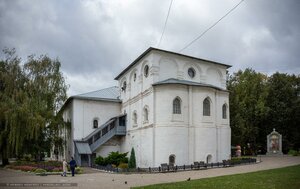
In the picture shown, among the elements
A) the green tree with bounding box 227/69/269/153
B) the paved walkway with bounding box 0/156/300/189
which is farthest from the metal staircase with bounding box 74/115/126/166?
the green tree with bounding box 227/69/269/153

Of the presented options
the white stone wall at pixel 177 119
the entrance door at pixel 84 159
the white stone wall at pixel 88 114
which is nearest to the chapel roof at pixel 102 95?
the white stone wall at pixel 88 114

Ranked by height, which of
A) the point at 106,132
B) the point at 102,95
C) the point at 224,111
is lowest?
the point at 106,132

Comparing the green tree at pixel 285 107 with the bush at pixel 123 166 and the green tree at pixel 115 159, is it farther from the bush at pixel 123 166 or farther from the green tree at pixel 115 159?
the bush at pixel 123 166

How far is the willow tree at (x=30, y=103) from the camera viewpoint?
3152 centimetres

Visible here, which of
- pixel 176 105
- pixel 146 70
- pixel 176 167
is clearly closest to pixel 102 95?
pixel 146 70

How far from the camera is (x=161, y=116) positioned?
30.3 meters

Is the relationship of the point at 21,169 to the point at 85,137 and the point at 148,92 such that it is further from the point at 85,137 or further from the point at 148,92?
the point at 148,92

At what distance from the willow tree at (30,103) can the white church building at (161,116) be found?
2.93m

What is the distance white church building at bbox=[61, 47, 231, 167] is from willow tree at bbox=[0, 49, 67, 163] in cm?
293

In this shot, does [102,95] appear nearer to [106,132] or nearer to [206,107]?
[106,132]

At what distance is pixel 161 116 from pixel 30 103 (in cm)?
1322

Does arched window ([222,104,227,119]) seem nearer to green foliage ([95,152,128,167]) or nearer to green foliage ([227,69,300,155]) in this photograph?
green foliage ([95,152,128,167])

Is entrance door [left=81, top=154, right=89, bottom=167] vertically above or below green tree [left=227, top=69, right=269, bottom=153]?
below

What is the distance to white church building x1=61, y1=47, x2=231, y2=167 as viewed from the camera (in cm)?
3027
